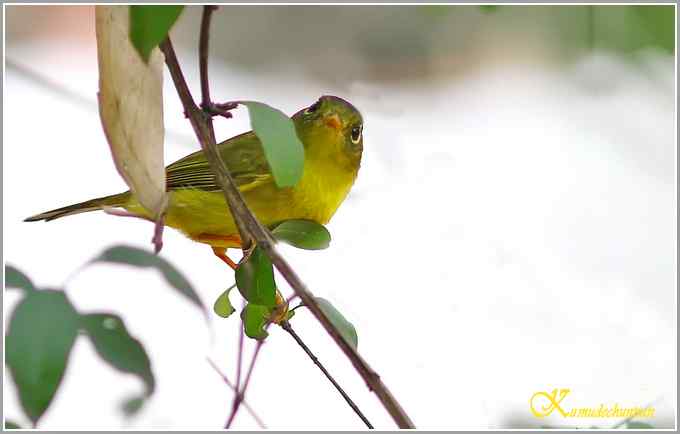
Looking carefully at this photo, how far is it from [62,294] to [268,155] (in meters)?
0.36

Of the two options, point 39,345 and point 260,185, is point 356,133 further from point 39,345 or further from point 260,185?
point 39,345

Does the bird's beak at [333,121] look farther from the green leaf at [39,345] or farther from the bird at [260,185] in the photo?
the green leaf at [39,345]

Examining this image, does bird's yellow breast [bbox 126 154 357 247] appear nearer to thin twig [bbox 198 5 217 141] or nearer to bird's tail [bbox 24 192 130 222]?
bird's tail [bbox 24 192 130 222]

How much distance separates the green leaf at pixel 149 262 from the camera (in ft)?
→ 3.77

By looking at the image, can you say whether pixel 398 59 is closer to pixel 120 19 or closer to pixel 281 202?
pixel 281 202

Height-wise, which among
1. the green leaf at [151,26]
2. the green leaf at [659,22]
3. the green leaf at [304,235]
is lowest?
the green leaf at [304,235]

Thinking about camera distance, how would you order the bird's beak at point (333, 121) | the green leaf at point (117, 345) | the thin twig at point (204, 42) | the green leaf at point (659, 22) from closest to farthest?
the thin twig at point (204, 42) < the green leaf at point (117, 345) < the green leaf at point (659, 22) < the bird's beak at point (333, 121)

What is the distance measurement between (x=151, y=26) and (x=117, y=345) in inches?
18.1

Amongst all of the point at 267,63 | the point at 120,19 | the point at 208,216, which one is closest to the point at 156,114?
the point at 120,19

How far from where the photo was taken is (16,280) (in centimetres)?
111

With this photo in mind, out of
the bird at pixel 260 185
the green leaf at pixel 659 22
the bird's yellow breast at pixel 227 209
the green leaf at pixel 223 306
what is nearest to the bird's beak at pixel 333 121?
the bird at pixel 260 185

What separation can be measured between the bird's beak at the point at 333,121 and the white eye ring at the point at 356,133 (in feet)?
0.17

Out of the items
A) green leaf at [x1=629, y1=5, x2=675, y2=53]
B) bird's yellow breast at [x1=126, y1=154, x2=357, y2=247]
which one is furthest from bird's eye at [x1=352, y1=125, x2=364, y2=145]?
green leaf at [x1=629, y1=5, x2=675, y2=53]

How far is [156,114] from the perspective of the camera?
3.20 ft
